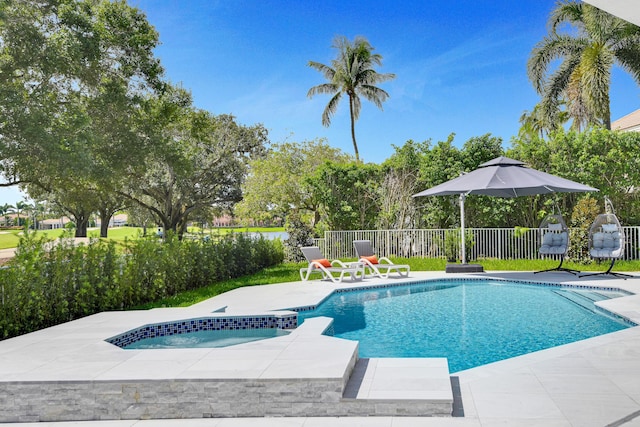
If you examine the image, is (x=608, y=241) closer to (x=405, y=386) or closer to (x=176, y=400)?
(x=405, y=386)

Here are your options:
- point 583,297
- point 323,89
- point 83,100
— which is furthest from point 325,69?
point 583,297

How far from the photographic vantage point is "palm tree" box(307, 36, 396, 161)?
31.1 metres

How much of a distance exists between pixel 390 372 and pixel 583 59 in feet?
64.8

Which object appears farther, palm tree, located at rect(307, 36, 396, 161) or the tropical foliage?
palm tree, located at rect(307, 36, 396, 161)

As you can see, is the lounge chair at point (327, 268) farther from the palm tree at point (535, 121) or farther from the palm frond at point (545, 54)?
the palm tree at point (535, 121)

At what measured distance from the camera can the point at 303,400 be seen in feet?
12.7

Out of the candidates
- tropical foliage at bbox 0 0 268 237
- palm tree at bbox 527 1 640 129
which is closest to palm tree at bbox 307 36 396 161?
tropical foliage at bbox 0 0 268 237

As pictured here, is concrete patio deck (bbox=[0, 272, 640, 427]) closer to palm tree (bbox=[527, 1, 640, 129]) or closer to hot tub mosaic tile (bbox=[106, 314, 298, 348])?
hot tub mosaic tile (bbox=[106, 314, 298, 348])

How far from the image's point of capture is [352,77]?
31219 millimetres

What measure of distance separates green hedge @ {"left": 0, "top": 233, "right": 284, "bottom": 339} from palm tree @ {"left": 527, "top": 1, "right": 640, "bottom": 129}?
16033 mm

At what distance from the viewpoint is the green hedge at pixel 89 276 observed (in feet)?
21.1

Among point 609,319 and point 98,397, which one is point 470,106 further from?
point 98,397

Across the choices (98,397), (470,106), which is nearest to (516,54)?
(470,106)

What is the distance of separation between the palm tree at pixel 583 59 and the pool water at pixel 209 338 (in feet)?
57.5
